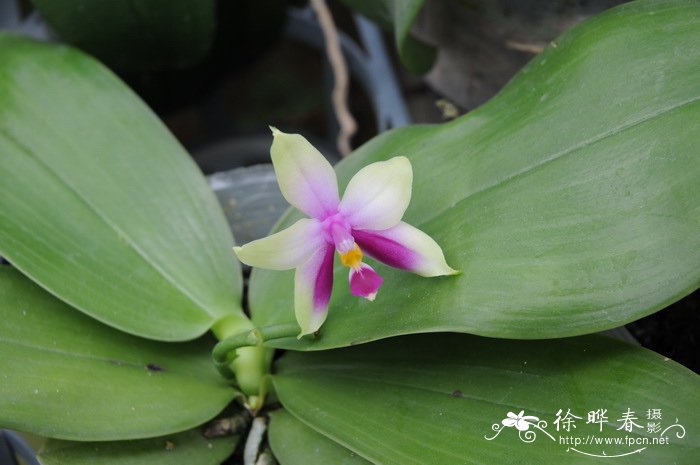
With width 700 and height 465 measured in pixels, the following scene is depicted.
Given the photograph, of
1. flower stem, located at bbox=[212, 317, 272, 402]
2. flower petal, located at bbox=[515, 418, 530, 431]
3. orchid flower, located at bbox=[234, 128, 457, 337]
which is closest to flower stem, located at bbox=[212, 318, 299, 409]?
flower stem, located at bbox=[212, 317, 272, 402]

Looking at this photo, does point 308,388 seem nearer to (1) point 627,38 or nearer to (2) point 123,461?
(2) point 123,461

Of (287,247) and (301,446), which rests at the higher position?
(287,247)

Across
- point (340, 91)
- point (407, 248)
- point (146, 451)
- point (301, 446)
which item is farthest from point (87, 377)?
point (340, 91)

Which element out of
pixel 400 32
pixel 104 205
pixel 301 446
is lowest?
pixel 301 446

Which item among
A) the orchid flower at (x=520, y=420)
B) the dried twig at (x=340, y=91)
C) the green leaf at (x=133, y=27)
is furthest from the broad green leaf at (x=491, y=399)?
the green leaf at (x=133, y=27)

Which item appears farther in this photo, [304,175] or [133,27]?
[133,27]

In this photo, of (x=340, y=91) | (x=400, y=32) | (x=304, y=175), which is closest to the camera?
(x=304, y=175)

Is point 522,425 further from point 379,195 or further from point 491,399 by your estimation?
point 379,195
